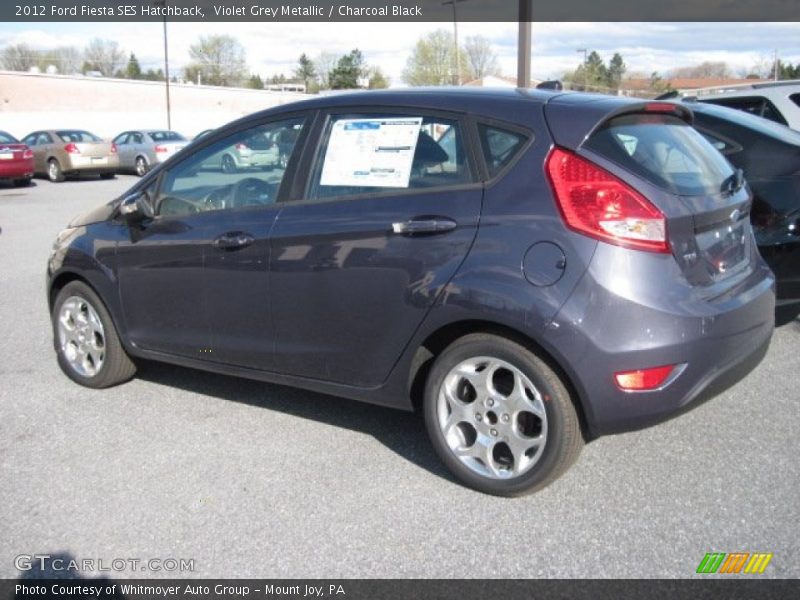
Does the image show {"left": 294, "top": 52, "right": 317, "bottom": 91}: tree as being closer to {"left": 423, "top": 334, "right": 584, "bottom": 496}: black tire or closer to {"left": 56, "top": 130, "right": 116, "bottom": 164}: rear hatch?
{"left": 56, "top": 130, "right": 116, "bottom": 164}: rear hatch

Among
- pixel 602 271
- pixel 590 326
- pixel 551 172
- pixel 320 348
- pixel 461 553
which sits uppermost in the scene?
pixel 551 172

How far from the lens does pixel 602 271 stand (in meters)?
3.10

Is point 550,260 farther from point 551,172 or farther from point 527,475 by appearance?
point 527,475

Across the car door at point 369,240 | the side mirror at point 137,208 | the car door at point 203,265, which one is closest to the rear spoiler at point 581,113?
the car door at point 369,240

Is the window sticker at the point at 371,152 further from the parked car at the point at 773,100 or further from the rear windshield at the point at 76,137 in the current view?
the rear windshield at the point at 76,137

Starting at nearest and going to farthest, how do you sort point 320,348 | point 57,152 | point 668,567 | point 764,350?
point 668,567, point 764,350, point 320,348, point 57,152

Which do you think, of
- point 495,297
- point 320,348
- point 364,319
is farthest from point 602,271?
point 320,348

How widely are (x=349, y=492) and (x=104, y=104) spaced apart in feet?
172

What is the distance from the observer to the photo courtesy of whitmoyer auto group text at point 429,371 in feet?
10.1

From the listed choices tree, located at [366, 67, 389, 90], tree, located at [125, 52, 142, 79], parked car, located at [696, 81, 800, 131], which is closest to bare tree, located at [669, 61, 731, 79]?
tree, located at [366, 67, 389, 90]

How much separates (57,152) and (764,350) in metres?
23.9

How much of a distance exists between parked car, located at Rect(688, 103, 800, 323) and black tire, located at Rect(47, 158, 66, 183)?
22.3 metres

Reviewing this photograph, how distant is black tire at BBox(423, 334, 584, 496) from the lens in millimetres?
3250

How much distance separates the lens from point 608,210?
10.4 feet
